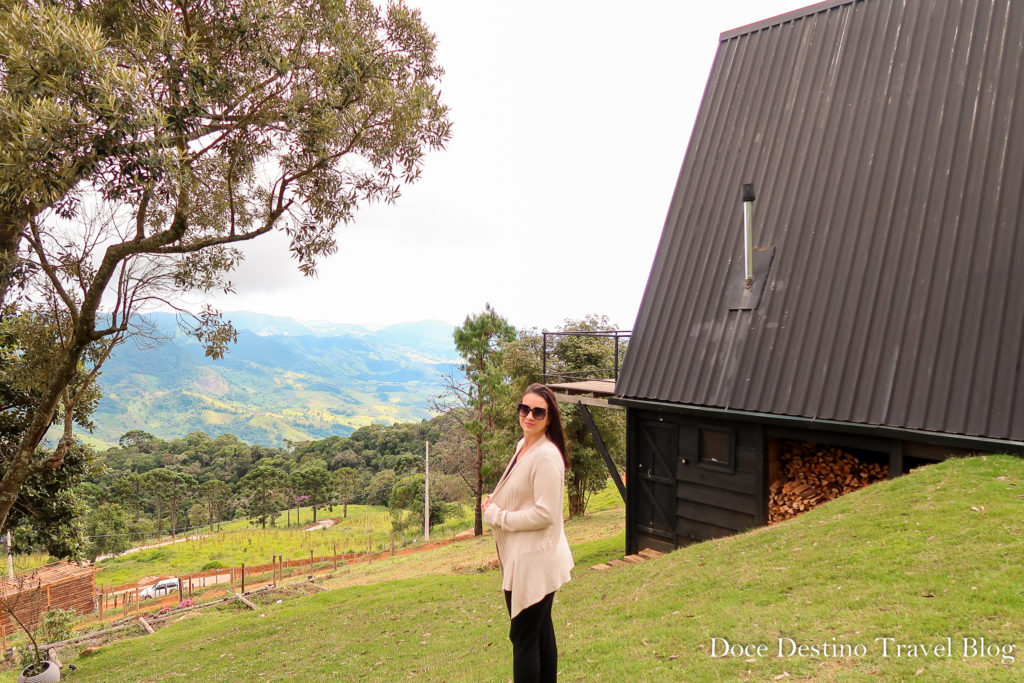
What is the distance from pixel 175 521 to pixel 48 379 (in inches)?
2267

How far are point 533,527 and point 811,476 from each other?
271 inches

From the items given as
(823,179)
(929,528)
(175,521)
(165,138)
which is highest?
(823,179)

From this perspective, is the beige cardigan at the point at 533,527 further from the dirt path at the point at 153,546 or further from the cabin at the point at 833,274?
the dirt path at the point at 153,546

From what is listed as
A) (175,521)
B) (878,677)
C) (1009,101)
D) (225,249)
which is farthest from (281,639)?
(175,521)

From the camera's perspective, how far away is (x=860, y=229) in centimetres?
826

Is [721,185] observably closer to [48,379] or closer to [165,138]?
[165,138]

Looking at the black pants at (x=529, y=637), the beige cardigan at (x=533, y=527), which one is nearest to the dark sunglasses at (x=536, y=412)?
the beige cardigan at (x=533, y=527)

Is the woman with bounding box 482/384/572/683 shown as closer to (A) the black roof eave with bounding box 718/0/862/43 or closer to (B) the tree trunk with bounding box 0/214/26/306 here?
(B) the tree trunk with bounding box 0/214/26/306

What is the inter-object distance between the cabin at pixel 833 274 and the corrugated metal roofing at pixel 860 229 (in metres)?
0.02

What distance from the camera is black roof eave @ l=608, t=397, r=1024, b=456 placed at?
624cm

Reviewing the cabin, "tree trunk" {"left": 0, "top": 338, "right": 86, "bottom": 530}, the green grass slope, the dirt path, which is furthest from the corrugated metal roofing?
the dirt path

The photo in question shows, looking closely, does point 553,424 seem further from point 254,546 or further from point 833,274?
point 254,546

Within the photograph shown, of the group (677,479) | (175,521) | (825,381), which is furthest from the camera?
(175,521)

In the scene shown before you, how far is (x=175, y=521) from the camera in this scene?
56.6 meters
